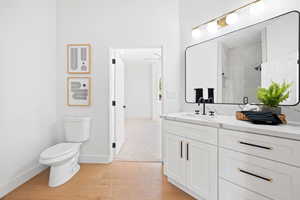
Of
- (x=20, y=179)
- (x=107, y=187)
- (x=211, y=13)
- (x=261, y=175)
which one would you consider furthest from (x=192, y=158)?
(x=20, y=179)

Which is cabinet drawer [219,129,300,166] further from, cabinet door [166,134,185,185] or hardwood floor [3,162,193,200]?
hardwood floor [3,162,193,200]

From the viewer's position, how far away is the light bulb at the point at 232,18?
5.94 feet

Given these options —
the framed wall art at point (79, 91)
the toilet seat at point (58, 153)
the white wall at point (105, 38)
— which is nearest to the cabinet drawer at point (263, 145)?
the white wall at point (105, 38)

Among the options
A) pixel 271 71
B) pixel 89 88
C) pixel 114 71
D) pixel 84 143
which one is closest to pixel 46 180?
pixel 84 143

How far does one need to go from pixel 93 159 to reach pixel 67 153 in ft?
2.33

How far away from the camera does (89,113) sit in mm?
2525

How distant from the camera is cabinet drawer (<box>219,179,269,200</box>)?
45.4 inches

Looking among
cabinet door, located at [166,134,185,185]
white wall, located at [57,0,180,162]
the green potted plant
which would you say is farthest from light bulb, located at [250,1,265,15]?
cabinet door, located at [166,134,185,185]

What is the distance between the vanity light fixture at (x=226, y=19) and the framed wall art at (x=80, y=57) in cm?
172

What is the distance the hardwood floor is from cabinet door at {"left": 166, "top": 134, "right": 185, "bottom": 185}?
171mm

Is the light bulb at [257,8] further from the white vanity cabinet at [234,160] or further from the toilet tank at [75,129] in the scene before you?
the toilet tank at [75,129]

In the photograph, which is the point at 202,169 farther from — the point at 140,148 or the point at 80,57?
the point at 80,57

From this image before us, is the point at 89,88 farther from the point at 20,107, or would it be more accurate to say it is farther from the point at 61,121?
the point at 20,107

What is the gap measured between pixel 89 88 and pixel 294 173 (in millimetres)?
2560
